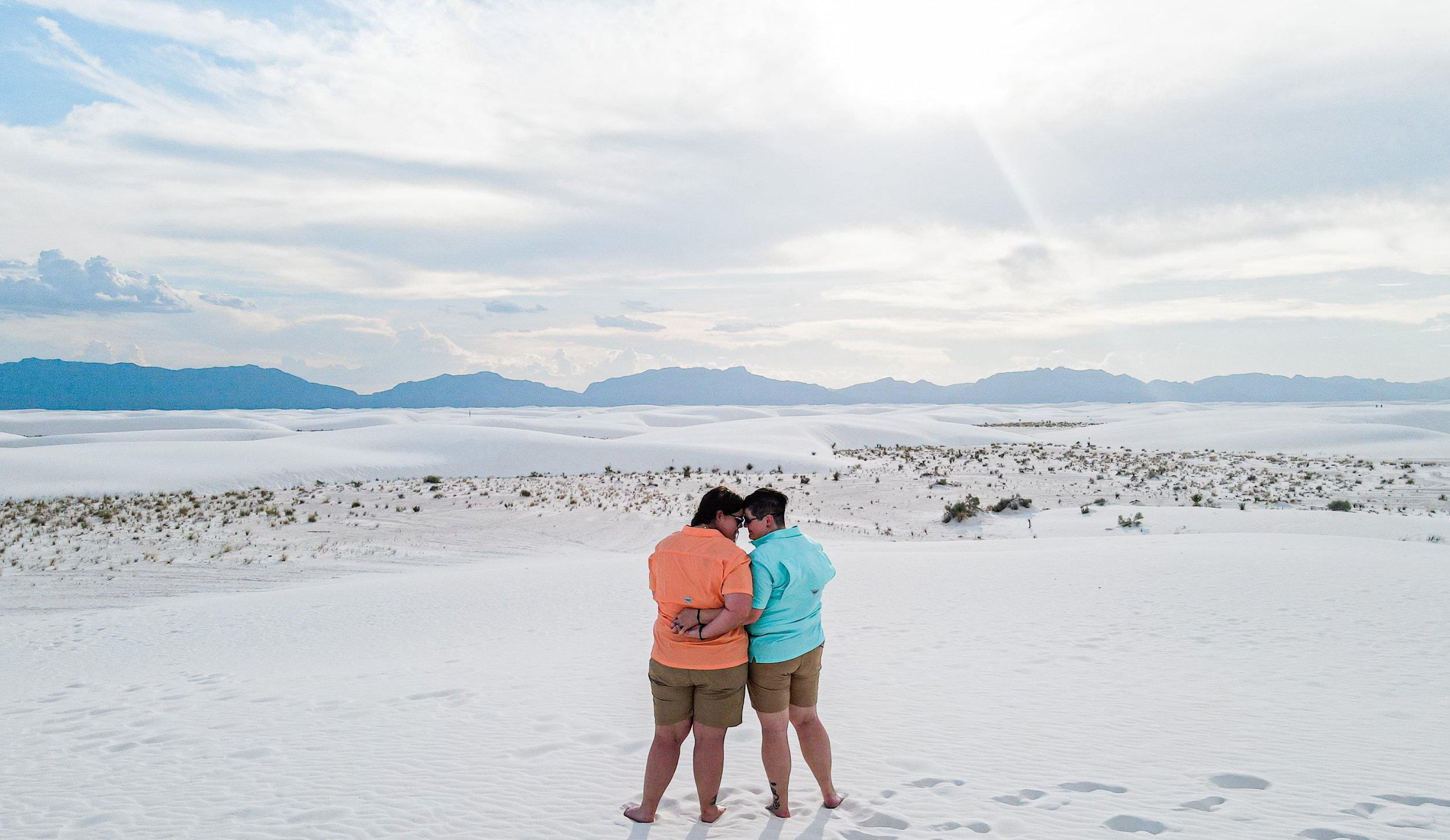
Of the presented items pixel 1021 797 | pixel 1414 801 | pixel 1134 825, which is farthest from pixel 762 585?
pixel 1414 801

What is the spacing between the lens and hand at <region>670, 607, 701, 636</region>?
143 inches

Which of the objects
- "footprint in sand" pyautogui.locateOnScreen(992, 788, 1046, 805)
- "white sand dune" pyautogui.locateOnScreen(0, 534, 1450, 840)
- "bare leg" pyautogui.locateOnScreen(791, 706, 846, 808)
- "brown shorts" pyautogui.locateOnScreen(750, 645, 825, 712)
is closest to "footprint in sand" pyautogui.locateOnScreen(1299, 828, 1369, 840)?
"white sand dune" pyautogui.locateOnScreen(0, 534, 1450, 840)

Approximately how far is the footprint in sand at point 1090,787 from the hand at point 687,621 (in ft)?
8.09

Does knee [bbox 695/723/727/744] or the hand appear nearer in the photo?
the hand

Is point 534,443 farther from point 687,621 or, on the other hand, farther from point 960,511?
point 687,621

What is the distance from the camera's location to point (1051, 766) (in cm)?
465

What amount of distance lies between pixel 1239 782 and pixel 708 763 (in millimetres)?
3084

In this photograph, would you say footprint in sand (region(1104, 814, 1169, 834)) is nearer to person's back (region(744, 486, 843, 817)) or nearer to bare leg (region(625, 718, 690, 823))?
person's back (region(744, 486, 843, 817))

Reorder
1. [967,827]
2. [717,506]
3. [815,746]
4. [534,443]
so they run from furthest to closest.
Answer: [534,443]
[815,746]
[967,827]
[717,506]

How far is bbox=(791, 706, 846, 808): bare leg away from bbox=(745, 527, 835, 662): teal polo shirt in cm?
39

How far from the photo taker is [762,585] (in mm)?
3705

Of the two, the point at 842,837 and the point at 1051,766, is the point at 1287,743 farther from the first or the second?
the point at 842,837

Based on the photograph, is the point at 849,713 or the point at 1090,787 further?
the point at 849,713

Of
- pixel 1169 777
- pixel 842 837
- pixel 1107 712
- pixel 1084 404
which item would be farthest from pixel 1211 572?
Result: pixel 1084 404
